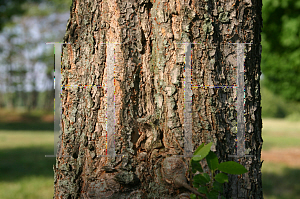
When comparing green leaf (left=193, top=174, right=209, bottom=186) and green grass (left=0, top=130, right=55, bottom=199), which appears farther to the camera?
green grass (left=0, top=130, right=55, bottom=199)

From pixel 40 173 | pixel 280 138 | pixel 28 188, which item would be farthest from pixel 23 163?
pixel 280 138

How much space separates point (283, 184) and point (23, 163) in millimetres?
6239

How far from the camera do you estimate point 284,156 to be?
8.09 metres

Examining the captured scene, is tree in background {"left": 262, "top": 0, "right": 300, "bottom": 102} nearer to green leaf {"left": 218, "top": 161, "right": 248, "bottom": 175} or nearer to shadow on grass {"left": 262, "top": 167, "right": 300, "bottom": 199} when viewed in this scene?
shadow on grass {"left": 262, "top": 167, "right": 300, "bottom": 199}

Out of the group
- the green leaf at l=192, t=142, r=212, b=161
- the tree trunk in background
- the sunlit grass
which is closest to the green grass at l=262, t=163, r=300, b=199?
the sunlit grass

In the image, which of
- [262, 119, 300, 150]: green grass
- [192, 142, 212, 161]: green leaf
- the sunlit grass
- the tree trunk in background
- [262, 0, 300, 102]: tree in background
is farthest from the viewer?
[262, 119, 300, 150]: green grass

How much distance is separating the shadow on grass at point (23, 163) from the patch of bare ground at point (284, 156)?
6116 mm

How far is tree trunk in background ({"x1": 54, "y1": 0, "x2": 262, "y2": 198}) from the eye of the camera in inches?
45.3

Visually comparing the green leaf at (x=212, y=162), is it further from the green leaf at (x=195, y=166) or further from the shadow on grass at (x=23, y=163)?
the shadow on grass at (x=23, y=163)

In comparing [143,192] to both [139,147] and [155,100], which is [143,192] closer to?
[139,147]

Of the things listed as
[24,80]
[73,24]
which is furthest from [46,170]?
[24,80]

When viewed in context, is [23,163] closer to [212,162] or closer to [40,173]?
[40,173]

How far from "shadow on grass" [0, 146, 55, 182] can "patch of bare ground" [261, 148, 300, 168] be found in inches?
241

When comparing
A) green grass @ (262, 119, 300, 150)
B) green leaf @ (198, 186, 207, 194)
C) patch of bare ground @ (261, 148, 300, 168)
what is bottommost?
green grass @ (262, 119, 300, 150)
